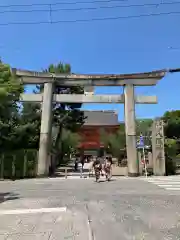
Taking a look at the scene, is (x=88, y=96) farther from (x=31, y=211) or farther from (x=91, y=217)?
(x=91, y=217)

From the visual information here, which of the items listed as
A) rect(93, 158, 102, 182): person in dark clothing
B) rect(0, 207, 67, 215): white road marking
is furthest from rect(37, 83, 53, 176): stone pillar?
rect(0, 207, 67, 215): white road marking

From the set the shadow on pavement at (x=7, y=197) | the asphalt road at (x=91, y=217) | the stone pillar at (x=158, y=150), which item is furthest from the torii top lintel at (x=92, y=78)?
the asphalt road at (x=91, y=217)

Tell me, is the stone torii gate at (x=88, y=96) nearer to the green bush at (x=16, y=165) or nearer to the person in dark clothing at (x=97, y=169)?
the green bush at (x=16, y=165)

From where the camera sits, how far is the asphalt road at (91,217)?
6453 millimetres

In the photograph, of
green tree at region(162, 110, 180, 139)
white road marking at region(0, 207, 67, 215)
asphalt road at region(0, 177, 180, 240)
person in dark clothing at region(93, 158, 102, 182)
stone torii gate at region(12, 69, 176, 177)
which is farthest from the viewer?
green tree at region(162, 110, 180, 139)

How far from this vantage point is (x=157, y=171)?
2305 centimetres

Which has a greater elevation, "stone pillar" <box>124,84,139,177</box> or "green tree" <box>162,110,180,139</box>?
"green tree" <box>162,110,180,139</box>

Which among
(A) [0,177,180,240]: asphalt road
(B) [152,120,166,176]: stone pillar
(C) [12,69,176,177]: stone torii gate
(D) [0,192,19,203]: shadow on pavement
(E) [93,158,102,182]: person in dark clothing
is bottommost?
(A) [0,177,180,240]: asphalt road

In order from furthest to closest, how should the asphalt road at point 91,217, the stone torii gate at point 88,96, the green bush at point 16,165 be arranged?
the stone torii gate at point 88,96 → the green bush at point 16,165 → the asphalt road at point 91,217

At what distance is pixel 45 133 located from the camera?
23281mm

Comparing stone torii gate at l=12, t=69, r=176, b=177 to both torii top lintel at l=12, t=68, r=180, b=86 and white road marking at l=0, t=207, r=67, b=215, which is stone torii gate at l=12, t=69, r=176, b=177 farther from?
white road marking at l=0, t=207, r=67, b=215

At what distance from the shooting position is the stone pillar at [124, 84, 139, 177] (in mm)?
22616

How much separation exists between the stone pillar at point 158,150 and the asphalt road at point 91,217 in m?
10.7

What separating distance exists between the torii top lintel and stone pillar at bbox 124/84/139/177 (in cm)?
75
